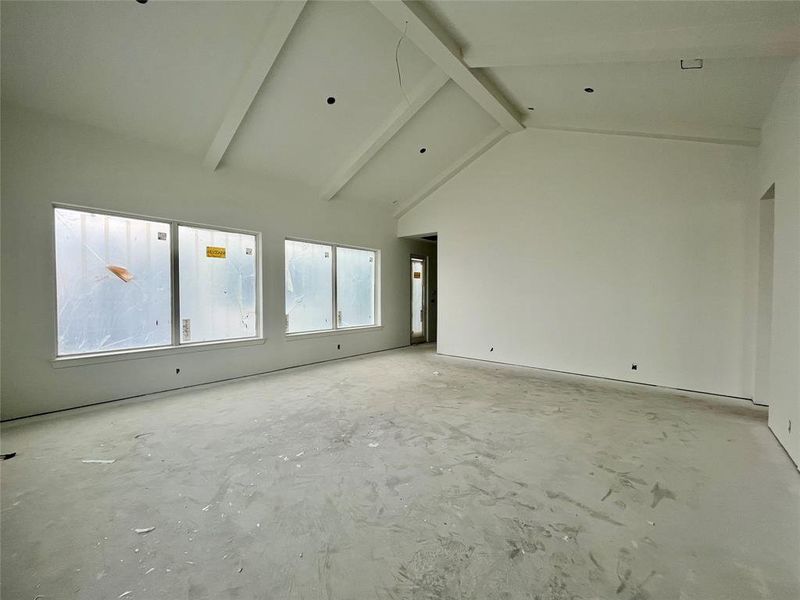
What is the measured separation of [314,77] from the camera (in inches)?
155

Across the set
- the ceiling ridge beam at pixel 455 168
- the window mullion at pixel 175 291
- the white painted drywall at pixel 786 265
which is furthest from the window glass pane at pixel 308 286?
the white painted drywall at pixel 786 265

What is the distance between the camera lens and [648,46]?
3031mm

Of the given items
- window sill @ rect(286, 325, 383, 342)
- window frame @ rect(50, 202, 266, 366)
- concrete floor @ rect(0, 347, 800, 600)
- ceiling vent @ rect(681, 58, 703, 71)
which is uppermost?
ceiling vent @ rect(681, 58, 703, 71)

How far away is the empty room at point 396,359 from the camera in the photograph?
182 cm

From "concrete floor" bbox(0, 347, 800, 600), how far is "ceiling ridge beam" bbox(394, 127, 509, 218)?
4583 mm

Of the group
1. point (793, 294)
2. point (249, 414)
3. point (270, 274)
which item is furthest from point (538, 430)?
point (270, 274)

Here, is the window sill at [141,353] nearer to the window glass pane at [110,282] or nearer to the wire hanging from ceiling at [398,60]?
the window glass pane at [110,282]

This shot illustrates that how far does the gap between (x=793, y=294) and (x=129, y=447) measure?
548cm

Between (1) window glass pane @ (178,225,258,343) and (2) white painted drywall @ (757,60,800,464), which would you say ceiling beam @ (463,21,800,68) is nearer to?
(2) white painted drywall @ (757,60,800,464)

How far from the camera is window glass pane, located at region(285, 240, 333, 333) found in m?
5.90

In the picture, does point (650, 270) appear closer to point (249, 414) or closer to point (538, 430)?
point (538, 430)

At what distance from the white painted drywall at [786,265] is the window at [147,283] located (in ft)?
19.4

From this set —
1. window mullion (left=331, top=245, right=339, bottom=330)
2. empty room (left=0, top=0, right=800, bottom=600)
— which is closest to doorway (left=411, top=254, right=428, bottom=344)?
empty room (left=0, top=0, right=800, bottom=600)

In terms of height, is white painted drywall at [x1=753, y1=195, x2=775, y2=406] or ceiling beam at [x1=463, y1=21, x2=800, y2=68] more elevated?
ceiling beam at [x1=463, y1=21, x2=800, y2=68]
